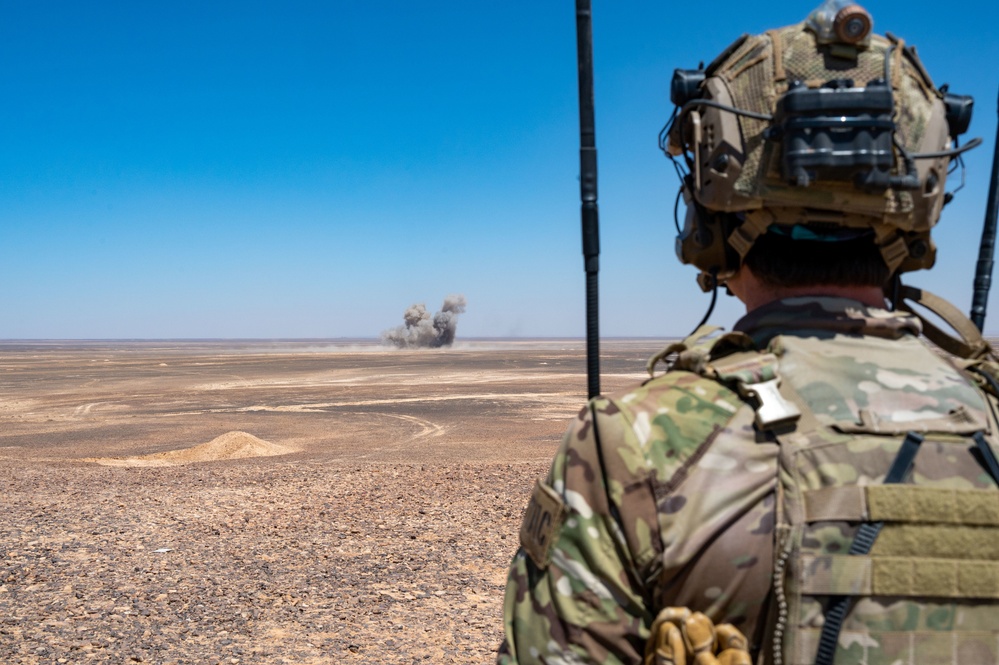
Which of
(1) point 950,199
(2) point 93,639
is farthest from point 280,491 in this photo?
(1) point 950,199

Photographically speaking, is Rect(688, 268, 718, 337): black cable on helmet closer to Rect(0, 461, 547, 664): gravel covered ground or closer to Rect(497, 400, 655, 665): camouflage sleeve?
Rect(497, 400, 655, 665): camouflage sleeve

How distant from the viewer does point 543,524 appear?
65.2 inches

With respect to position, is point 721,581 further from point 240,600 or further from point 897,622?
point 240,600

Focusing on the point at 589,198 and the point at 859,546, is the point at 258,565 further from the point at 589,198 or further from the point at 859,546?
the point at 859,546

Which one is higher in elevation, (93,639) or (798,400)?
(798,400)

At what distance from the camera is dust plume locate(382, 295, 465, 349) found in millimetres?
93500

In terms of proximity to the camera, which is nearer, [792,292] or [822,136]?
[822,136]

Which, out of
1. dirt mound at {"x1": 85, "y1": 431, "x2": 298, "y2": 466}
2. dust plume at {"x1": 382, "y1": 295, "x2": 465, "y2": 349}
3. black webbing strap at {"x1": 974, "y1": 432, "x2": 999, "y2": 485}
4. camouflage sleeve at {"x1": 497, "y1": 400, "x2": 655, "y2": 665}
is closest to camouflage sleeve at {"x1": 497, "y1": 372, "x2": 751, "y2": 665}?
camouflage sleeve at {"x1": 497, "y1": 400, "x2": 655, "y2": 665}

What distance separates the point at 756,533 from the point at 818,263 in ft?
2.18

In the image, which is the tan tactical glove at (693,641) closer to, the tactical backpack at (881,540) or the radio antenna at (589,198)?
the tactical backpack at (881,540)

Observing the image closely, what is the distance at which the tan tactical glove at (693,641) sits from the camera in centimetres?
153

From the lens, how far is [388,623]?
6117mm

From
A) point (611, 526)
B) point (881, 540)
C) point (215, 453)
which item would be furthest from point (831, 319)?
point (215, 453)

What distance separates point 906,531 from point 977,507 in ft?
0.48
